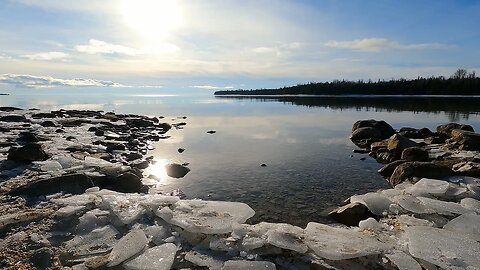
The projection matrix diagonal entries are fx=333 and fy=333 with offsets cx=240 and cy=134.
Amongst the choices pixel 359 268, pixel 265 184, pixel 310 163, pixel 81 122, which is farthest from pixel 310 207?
pixel 81 122

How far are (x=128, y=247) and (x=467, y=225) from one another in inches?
230

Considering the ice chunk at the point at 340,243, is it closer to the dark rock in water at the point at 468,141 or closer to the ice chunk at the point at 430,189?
the ice chunk at the point at 430,189

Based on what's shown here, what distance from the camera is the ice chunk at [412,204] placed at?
6.88 metres

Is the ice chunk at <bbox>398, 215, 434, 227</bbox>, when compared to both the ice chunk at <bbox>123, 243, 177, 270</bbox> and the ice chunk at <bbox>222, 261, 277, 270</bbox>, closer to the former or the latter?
the ice chunk at <bbox>222, 261, 277, 270</bbox>

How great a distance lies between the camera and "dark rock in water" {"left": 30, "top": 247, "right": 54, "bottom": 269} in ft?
15.6

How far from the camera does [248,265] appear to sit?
15.6 feet

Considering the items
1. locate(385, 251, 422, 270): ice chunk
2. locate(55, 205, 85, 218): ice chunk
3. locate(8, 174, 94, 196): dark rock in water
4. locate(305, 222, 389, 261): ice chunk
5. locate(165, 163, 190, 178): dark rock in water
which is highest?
locate(8, 174, 94, 196): dark rock in water

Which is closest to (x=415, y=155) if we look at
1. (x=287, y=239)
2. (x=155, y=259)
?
(x=287, y=239)

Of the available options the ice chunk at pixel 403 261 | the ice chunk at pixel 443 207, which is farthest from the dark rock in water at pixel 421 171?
the ice chunk at pixel 403 261

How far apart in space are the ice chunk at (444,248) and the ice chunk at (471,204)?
5.25 feet

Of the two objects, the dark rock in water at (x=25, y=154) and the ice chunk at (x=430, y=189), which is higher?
the dark rock in water at (x=25, y=154)

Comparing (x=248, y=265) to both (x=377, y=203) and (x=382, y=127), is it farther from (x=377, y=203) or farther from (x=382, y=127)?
(x=382, y=127)

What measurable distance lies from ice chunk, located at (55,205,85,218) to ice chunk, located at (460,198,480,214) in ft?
25.6

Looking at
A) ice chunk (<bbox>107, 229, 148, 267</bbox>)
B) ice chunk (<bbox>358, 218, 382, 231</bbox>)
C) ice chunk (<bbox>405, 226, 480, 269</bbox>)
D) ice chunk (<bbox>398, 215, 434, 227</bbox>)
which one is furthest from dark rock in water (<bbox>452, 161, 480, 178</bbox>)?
ice chunk (<bbox>107, 229, 148, 267</bbox>)
